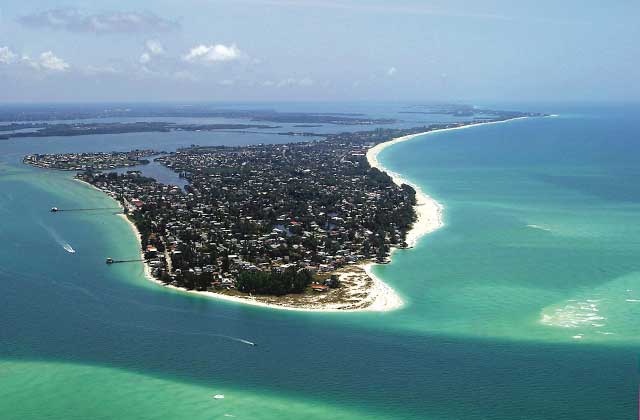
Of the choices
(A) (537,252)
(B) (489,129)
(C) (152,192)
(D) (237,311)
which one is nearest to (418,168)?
(C) (152,192)

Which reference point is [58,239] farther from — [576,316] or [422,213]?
[576,316]

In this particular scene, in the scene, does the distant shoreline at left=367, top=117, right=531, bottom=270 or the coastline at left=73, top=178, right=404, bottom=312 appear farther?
the distant shoreline at left=367, top=117, right=531, bottom=270

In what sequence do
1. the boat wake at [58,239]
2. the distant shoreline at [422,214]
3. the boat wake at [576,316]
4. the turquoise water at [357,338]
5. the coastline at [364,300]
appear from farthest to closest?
the distant shoreline at [422,214] → the boat wake at [58,239] → the coastline at [364,300] → the boat wake at [576,316] → the turquoise water at [357,338]

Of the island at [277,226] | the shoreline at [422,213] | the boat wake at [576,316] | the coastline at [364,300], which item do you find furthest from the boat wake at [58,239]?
the boat wake at [576,316]

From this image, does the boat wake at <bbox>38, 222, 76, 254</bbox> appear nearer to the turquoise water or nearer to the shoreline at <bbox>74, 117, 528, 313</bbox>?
the turquoise water

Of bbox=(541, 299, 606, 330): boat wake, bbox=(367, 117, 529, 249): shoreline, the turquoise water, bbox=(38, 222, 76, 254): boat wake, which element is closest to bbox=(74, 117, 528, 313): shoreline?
bbox=(367, 117, 529, 249): shoreline

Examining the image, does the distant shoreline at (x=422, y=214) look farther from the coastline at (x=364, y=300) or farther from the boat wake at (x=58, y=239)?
the boat wake at (x=58, y=239)

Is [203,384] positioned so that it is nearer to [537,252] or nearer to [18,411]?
[18,411]
